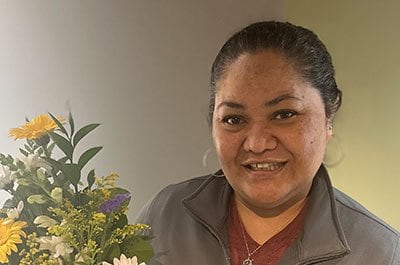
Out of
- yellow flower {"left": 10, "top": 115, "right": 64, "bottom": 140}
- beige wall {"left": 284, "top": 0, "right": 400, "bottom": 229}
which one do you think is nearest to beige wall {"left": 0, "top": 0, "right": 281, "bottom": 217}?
beige wall {"left": 284, "top": 0, "right": 400, "bottom": 229}

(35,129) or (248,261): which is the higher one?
(35,129)

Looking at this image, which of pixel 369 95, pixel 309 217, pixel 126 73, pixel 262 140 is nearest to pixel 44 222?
pixel 262 140

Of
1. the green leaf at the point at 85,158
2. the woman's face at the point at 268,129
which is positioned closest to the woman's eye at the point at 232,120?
the woman's face at the point at 268,129

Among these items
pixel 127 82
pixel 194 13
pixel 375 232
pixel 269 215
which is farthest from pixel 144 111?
pixel 375 232

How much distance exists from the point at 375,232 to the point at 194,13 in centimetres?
107

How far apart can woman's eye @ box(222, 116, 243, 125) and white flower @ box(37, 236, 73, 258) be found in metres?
0.45

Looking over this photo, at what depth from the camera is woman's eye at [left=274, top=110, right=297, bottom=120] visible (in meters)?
1.13

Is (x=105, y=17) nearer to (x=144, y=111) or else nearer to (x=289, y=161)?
(x=144, y=111)

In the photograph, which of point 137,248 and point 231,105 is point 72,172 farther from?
point 231,105

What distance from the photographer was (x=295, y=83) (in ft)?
3.75

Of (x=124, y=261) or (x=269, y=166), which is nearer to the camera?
(x=124, y=261)

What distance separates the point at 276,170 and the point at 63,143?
16.9 inches

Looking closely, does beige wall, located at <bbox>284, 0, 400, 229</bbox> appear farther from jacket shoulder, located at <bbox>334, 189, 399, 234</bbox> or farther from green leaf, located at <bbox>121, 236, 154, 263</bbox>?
green leaf, located at <bbox>121, 236, 154, 263</bbox>

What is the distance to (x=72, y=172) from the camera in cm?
91
